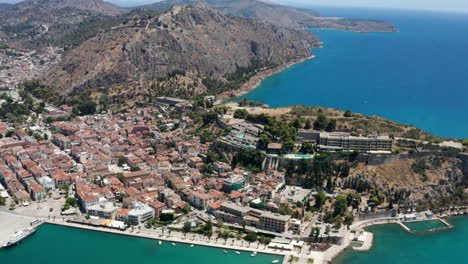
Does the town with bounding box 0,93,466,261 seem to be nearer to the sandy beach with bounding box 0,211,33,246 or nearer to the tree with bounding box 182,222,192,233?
the tree with bounding box 182,222,192,233

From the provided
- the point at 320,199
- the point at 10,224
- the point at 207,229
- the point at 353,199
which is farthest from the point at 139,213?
the point at 353,199

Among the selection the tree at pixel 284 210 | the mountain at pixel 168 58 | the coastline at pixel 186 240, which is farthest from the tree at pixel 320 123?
the mountain at pixel 168 58

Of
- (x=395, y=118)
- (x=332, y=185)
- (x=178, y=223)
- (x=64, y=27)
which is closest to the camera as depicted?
(x=178, y=223)

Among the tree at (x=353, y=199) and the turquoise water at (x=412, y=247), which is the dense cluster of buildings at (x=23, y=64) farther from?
the turquoise water at (x=412, y=247)

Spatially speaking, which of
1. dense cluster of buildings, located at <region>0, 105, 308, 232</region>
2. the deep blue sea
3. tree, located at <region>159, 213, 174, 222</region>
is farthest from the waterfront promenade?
the deep blue sea

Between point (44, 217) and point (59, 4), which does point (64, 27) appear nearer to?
point (59, 4)

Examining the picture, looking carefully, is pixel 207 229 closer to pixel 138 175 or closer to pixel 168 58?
pixel 138 175

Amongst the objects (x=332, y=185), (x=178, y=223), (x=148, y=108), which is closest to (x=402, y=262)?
(x=332, y=185)
